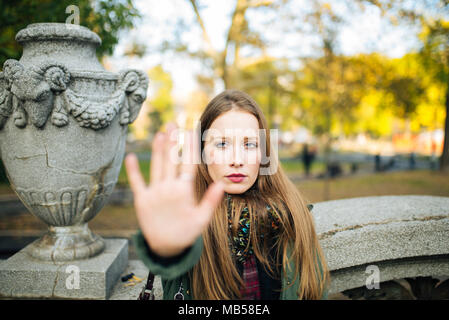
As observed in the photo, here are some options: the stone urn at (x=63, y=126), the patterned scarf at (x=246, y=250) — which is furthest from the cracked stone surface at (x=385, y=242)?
the stone urn at (x=63, y=126)

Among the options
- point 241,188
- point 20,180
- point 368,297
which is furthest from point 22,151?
point 368,297

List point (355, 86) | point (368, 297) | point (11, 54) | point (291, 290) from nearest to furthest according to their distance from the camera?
point (291, 290) < point (368, 297) < point (11, 54) < point (355, 86)

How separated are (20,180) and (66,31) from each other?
123cm

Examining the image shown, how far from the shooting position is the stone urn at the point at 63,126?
7.79 feet

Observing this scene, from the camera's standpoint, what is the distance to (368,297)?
299 centimetres

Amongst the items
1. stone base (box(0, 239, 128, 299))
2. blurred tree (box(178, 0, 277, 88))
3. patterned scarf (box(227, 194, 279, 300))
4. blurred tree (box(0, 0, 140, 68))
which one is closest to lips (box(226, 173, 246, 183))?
patterned scarf (box(227, 194, 279, 300))

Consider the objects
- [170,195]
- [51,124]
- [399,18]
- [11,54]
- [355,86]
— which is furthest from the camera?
[355,86]

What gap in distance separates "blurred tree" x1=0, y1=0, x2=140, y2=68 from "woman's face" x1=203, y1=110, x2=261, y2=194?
10.3 ft

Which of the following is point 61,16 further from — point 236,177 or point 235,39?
point 235,39

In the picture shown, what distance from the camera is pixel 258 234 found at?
193 cm

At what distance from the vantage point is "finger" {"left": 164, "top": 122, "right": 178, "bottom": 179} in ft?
4.24

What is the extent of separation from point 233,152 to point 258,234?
0.50 m
